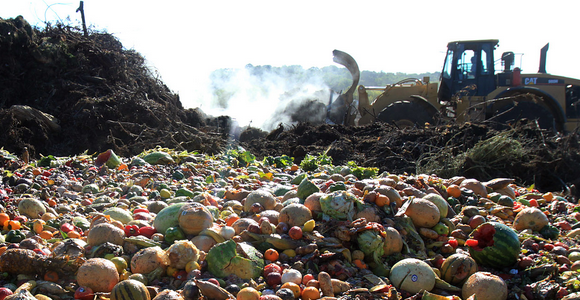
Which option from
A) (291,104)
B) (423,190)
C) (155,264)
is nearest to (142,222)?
(155,264)

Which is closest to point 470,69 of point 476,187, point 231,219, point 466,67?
point 466,67

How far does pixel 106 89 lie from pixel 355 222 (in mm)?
7947

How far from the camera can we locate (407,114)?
34.7 feet

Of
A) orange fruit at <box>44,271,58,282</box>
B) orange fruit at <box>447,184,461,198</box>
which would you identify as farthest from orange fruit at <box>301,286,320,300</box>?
orange fruit at <box>447,184,461,198</box>

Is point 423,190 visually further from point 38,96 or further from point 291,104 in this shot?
point 291,104

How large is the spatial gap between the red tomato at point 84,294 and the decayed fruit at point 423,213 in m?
2.13

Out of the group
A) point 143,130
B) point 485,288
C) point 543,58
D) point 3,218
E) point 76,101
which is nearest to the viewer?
point 485,288

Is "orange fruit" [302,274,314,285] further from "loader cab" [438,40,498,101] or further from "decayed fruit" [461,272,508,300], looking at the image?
"loader cab" [438,40,498,101]

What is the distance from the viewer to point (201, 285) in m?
1.88

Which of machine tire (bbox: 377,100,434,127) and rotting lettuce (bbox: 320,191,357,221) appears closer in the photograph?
rotting lettuce (bbox: 320,191,357,221)

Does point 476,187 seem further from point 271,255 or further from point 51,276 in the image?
point 51,276

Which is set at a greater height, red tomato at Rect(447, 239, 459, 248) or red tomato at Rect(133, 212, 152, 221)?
red tomato at Rect(133, 212, 152, 221)

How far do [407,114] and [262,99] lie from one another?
967 centimetres

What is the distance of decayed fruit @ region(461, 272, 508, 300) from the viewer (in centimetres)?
223
